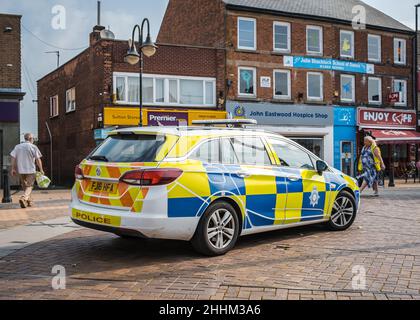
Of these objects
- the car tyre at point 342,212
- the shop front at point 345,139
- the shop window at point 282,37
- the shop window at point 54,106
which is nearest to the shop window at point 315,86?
the shop front at point 345,139

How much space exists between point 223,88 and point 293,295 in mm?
20647

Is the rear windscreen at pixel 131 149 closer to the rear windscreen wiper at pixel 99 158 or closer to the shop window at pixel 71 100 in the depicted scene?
the rear windscreen wiper at pixel 99 158

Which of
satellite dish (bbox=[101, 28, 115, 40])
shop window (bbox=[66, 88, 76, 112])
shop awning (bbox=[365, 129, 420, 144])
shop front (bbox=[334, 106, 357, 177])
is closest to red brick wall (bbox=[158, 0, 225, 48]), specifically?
satellite dish (bbox=[101, 28, 115, 40])

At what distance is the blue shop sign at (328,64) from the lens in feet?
85.8

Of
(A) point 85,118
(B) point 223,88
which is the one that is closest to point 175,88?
(B) point 223,88

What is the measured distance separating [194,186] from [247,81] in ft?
65.9

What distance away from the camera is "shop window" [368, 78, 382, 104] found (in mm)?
28766

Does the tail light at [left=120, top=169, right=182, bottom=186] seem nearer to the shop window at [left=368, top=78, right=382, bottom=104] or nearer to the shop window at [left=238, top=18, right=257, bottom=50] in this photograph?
the shop window at [left=238, top=18, right=257, bottom=50]

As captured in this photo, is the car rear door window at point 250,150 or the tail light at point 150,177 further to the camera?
the car rear door window at point 250,150

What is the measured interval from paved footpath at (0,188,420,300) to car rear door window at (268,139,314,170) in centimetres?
109

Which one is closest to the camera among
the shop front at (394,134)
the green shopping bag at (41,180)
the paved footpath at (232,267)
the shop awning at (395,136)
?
the paved footpath at (232,267)

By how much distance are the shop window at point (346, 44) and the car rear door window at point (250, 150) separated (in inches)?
900

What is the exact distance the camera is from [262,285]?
4574mm
